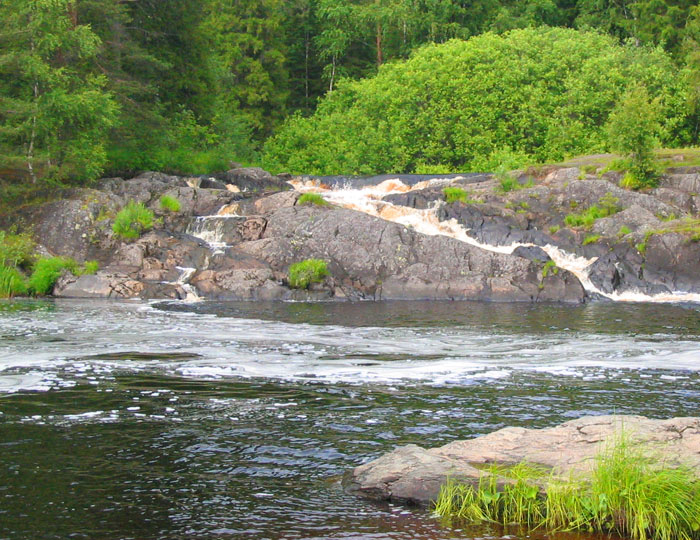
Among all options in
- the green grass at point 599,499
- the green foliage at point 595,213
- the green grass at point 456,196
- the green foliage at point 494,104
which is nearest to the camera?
the green grass at point 599,499

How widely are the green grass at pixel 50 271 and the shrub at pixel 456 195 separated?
11.8 meters

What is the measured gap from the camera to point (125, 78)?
3572 centimetres

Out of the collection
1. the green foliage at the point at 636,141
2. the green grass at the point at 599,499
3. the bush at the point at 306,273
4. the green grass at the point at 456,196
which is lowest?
the green grass at the point at 599,499

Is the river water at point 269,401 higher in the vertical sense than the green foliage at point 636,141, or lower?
lower

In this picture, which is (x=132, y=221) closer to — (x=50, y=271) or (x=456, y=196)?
(x=50, y=271)

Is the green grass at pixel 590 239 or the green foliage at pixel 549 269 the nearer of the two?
the green foliage at pixel 549 269

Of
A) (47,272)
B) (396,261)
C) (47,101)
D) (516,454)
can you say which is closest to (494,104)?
(396,261)

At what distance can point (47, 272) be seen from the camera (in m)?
24.7

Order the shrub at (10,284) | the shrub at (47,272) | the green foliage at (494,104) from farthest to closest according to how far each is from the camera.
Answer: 1. the green foliage at (494,104)
2. the shrub at (47,272)
3. the shrub at (10,284)

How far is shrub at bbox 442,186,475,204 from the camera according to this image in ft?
95.6

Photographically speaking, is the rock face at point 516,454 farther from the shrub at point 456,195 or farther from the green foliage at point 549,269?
the shrub at point 456,195

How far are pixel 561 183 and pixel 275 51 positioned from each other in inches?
1097

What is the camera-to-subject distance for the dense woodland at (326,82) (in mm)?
29328

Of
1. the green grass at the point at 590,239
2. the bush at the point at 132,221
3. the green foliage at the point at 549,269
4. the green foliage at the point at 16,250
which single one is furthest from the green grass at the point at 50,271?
the green grass at the point at 590,239
